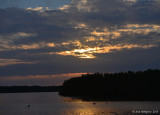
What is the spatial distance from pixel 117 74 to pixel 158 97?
35.9 meters

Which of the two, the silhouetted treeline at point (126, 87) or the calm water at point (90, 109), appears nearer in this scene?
the calm water at point (90, 109)

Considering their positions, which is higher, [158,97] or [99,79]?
[99,79]

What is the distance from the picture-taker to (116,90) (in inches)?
4365

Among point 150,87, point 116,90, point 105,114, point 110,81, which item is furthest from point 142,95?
point 105,114

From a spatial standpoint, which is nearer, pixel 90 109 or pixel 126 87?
pixel 90 109

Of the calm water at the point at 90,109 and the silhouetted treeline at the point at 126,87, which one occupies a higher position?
the silhouetted treeline at the point at 126,87

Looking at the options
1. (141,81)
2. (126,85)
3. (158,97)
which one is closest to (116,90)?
(126,85)

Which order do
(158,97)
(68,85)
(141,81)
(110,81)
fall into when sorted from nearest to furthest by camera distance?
(158,97) < (141,81) < (110,81) < (68,85)

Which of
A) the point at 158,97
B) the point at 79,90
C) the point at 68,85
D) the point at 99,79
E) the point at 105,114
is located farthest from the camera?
the point at 68,85

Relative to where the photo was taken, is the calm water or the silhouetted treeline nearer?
the calm water

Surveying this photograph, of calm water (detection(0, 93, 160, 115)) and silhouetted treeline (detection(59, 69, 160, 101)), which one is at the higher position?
silhouetted treeline (detection(59, 69, 160, 101))

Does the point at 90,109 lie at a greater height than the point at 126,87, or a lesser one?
lesser

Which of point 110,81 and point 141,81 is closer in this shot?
point 141,81

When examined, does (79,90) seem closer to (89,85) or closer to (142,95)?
(89,85)
